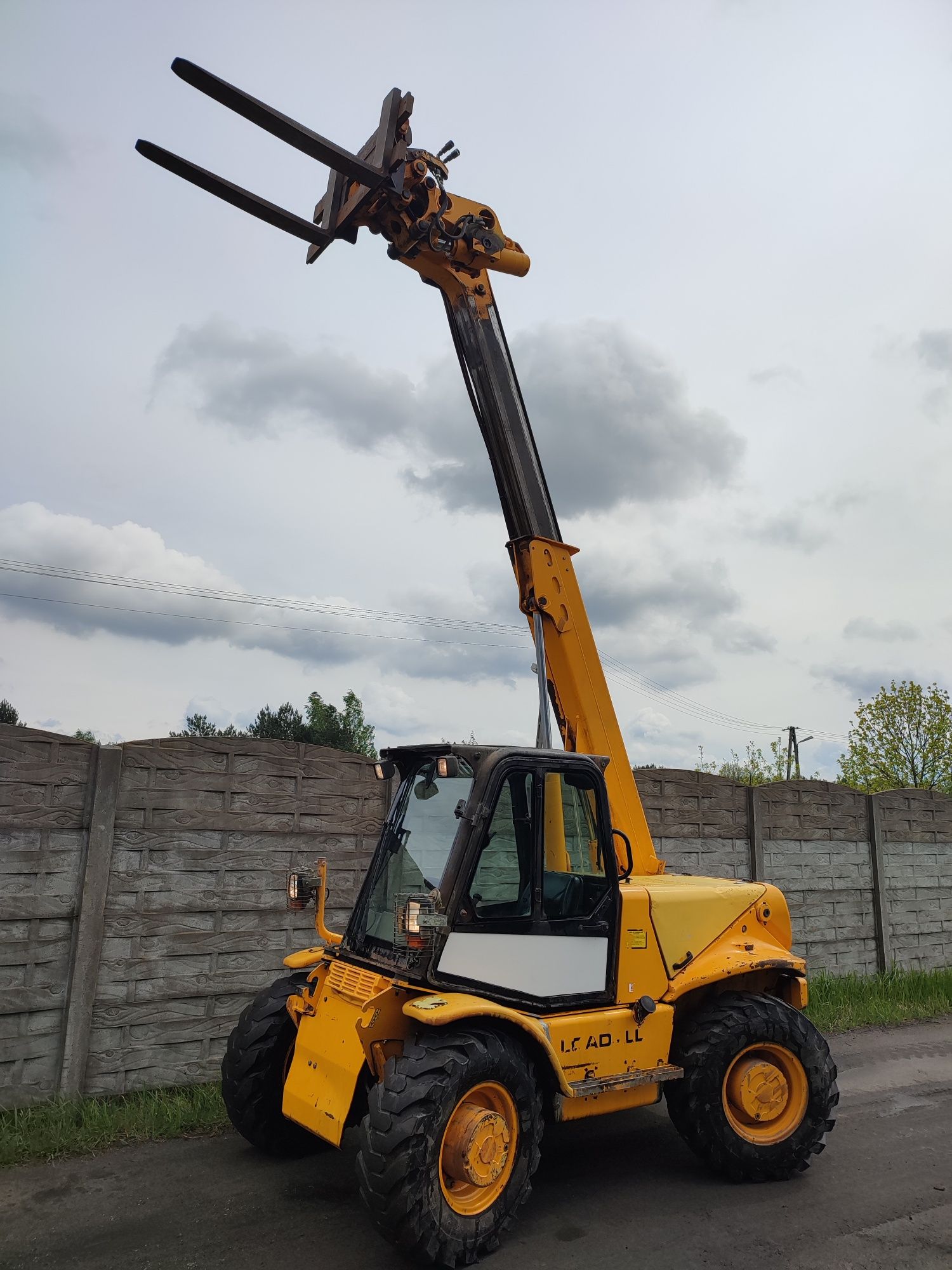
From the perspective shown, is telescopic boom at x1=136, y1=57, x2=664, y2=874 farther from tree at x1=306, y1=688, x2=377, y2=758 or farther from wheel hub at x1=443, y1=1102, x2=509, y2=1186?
tree at x1=306, y1=688, x2=377, y2=758

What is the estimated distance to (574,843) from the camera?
5074mm

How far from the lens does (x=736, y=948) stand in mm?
5488

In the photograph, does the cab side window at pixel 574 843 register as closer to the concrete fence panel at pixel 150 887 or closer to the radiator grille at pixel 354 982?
the radiator grille at pixel 354 982

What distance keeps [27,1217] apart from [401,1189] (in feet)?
6.76

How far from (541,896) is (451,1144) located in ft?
3.98

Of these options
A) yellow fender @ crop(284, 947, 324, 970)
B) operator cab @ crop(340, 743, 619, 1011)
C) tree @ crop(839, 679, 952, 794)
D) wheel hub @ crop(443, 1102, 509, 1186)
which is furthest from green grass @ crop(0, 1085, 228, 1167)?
tree @ crop(839, 679, 952, 794)

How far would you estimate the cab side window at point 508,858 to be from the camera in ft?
15.0

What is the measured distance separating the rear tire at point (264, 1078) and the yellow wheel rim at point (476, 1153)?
4.19 feet

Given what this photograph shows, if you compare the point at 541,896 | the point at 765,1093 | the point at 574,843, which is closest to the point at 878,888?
the point at 765,1093

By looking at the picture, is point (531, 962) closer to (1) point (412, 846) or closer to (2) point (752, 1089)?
(1) point (412, 846)

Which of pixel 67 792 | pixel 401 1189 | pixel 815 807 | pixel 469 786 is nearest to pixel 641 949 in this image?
pixel 469 786

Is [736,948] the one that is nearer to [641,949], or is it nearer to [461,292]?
[641,949]

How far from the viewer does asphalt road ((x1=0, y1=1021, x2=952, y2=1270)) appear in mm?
4117

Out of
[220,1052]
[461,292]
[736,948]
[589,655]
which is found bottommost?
[220,1052]
